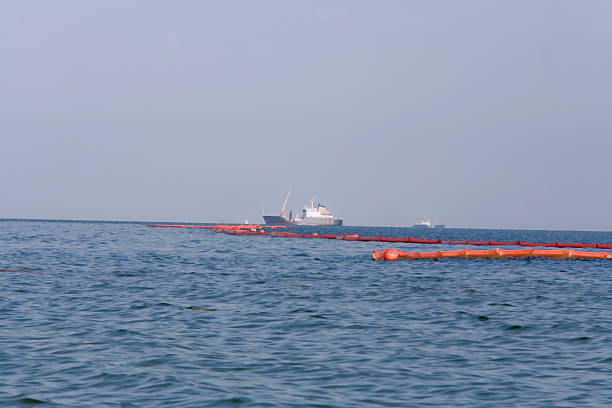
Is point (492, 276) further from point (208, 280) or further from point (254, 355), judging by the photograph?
point (254, 355)

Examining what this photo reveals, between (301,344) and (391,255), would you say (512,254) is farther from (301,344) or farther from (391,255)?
(301,344)

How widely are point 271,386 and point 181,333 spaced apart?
5.48 m

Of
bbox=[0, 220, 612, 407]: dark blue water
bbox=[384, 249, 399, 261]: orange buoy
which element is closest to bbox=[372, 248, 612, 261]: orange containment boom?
bbox=[384, 249, 399, 261]: orange buoy

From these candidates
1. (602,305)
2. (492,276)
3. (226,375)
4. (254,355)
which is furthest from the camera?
(492,276)

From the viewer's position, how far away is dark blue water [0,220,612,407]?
10.4m

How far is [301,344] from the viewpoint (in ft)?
47.8

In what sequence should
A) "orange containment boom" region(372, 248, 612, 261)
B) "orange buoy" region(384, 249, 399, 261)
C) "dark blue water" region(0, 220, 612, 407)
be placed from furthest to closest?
"orange containment boom" region(372, 248, 612, 261) → "orange buoy" region(384, 249, 399, 261) → "dark blue water" region(0, 220, 612, 407)

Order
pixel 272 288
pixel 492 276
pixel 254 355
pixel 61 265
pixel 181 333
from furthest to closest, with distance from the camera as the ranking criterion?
pixel 61 265 → pixel 492 276 → pixel 272 288 → pixel 181 333 → pixel 254 355

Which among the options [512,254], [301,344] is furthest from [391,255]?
[301,344]

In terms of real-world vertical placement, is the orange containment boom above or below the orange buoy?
Result: above

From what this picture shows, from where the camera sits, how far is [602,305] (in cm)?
2222

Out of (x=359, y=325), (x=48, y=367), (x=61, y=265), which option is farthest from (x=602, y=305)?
(x=61, y=265)

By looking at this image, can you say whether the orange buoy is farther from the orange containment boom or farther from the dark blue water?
the dark blue water

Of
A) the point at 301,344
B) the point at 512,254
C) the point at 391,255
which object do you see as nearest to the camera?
the point at 301,344
